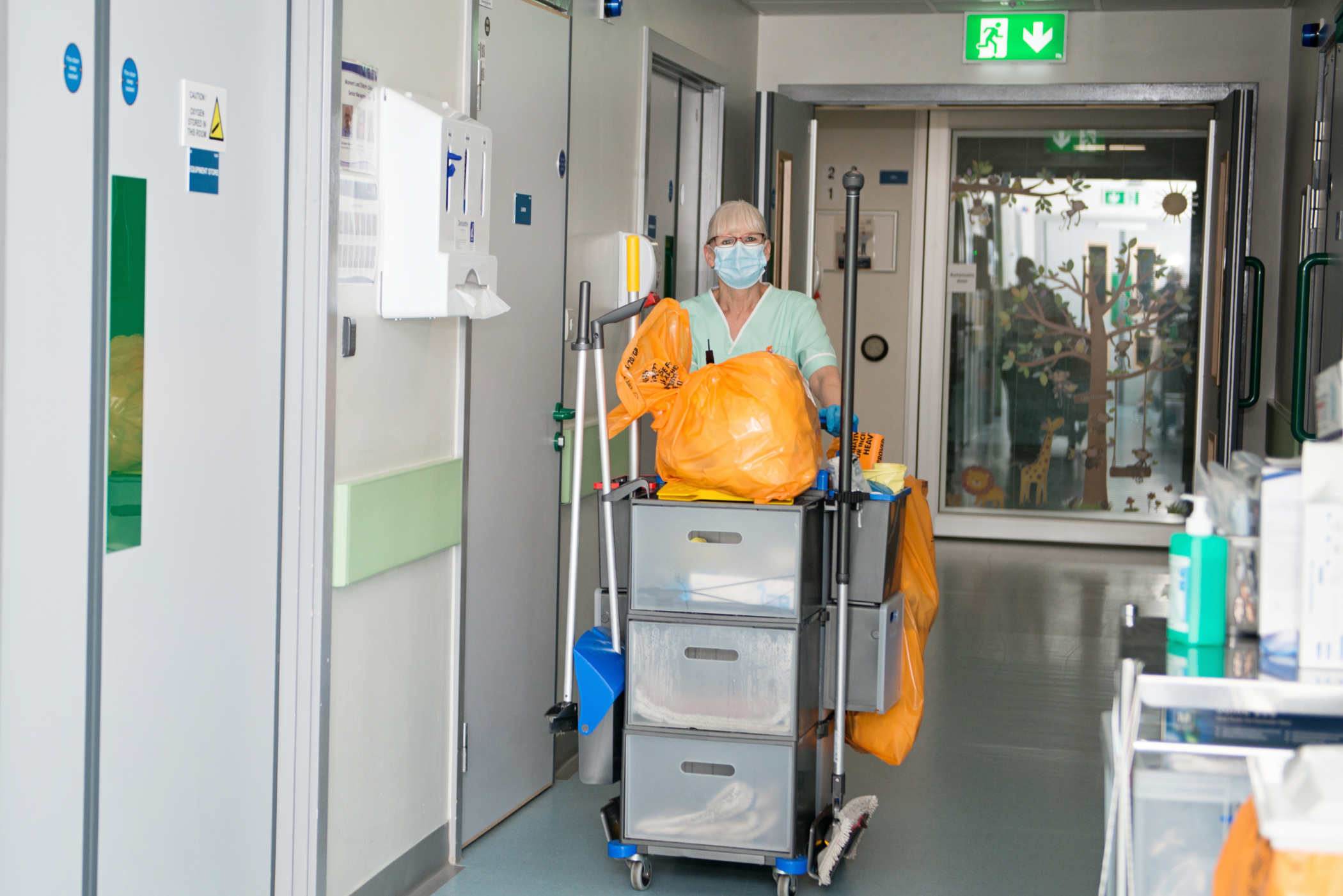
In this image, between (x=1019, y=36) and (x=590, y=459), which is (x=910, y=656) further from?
(x=1019, y=36)

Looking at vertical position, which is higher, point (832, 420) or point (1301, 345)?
point (1301, 345)

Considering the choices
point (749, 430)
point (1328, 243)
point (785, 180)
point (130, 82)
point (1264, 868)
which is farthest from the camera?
point (785, 180)

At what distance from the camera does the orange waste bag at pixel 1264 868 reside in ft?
3.84

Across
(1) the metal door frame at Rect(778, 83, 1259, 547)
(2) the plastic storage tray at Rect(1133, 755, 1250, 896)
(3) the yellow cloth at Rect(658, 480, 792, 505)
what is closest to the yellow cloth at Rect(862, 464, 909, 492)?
(3) the yellow cloth at Rect(658, 480, 792, 505)

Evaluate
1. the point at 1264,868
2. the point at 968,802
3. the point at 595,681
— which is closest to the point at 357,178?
the point at 595,681

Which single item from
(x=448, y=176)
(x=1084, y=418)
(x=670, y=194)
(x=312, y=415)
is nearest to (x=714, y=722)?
(x=312, y=415)

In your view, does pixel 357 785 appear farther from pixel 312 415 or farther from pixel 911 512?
pixel 911 512

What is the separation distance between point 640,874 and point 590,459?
1.32 m

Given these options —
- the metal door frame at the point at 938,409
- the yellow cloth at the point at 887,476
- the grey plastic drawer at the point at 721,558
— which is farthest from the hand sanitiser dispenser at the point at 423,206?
the metal door frame at the point at 938,409

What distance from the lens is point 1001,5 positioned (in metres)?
5.70

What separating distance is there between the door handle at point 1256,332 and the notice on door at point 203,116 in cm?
436

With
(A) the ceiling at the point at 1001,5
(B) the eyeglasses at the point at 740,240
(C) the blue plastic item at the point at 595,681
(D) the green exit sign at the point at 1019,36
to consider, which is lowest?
(C) the blue plastic item at the point at 595,681

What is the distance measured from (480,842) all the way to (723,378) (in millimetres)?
1418

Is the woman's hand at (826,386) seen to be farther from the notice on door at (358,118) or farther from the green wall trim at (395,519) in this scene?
the notice on door at (358,118)
